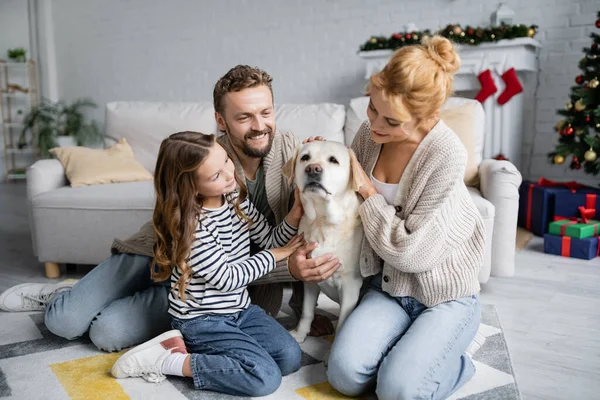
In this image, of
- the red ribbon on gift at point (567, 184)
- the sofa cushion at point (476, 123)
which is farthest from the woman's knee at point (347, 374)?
the red ribbon on gift at point (567, 184)

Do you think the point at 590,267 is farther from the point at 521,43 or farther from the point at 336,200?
the point at 336,200

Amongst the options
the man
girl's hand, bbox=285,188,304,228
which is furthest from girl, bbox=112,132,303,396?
the man

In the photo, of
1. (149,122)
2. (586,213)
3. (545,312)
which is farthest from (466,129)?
(149,122)

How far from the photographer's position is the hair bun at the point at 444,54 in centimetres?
155

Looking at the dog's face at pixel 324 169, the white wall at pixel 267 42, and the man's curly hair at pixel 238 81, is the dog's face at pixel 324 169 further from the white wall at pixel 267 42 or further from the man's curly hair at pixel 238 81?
the white wall at pixel 267 42

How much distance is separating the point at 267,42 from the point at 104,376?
425cm

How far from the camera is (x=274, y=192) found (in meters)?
2.01

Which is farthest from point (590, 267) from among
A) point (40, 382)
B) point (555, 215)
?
point (40, 382)

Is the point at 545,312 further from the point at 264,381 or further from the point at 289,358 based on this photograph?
the point at 264,381

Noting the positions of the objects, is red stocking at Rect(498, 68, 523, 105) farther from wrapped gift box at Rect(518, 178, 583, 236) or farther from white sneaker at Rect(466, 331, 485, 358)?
white sneaker at Rect(466, 331, 485, 358)

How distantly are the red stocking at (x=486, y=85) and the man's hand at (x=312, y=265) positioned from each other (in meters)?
2.73

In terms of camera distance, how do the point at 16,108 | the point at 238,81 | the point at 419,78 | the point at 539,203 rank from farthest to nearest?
the point at 16,108 → the point at 539,203 → the point at 238,81 → the point at 419,78

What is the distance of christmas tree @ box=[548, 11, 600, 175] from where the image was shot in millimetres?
3498

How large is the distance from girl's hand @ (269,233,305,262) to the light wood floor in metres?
0.81
